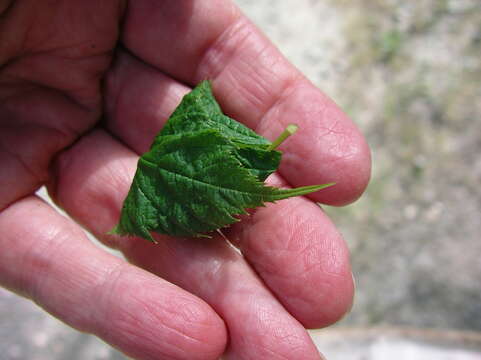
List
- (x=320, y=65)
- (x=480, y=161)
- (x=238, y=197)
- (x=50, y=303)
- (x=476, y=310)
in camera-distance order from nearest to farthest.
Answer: (x=238, y=197) < (x=50, y=303) < (x=476, y=310) < (x=480, y=161) < (x=320, y=65)

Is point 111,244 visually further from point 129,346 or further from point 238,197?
point 238,197

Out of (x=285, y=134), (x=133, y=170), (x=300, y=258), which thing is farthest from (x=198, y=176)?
(x=133, y=170)

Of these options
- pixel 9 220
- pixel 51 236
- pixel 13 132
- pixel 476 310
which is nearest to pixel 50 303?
pixel 51 236

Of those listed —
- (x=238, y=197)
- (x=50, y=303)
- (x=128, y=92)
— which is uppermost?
(x=238, y=197)

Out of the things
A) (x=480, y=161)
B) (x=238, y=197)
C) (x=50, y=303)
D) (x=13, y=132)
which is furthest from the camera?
(x=480, y=161)

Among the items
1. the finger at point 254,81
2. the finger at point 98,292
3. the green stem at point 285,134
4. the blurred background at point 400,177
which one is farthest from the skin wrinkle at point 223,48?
the blurred background at point 400,177

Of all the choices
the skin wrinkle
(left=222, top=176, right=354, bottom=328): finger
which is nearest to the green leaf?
(left=222, top=176, right=354, bottom=328): finger
